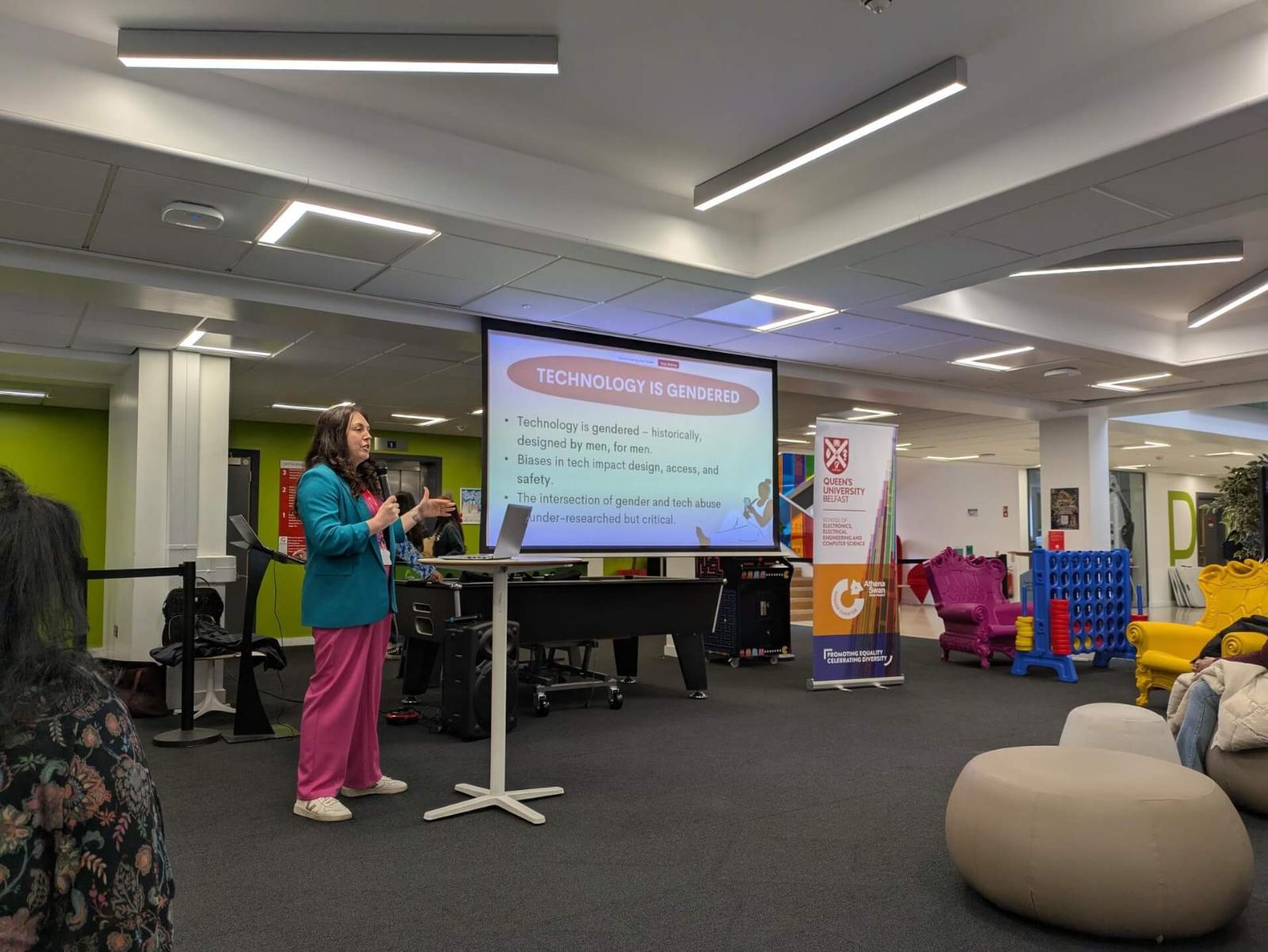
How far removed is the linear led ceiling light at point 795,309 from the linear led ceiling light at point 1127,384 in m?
3.98

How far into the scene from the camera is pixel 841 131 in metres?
4.00

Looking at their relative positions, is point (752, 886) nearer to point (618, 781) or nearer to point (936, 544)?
point (618, 781)

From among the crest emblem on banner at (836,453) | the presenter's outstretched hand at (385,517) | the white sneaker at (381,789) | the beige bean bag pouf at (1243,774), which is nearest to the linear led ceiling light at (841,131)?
the presenter's outstretched hand at (385,517)

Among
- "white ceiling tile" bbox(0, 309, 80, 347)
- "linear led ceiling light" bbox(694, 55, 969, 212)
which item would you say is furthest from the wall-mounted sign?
"white ceiling tile" bbox(0, 309, 80, 347)

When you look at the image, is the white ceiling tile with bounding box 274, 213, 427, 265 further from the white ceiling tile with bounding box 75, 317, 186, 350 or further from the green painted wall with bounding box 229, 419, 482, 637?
the green painted wall with bounding box 229, 419, 482, 637

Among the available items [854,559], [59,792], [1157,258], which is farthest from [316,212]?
[1157,258]

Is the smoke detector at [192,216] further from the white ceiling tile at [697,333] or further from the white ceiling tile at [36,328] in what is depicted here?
the white ceiling tile at [697,333]

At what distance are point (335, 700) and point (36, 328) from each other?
450 cm

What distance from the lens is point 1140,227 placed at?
14.7ft

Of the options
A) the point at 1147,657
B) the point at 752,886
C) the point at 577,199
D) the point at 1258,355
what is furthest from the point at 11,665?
the point at 1258,355

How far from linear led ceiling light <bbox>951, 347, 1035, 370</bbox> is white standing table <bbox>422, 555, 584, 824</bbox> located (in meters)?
4.97

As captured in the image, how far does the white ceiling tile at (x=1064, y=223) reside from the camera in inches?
162

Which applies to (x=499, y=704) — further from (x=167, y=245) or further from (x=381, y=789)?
(x=167, y=245)

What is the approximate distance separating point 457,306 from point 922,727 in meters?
3.85
